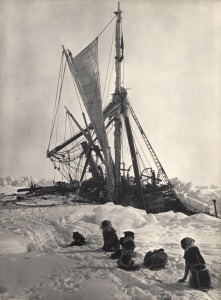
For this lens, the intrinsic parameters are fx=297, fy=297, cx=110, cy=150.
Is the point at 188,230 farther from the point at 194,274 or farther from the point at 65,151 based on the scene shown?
the point at 65,151

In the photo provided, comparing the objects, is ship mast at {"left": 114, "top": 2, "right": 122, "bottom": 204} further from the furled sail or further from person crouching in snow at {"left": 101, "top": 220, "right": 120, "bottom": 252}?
person crouching in snow at {"left": 101, "top": 220, "right": 120, "bottom": 252}

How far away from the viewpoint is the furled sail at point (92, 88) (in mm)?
18550

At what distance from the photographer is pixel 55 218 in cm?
1129

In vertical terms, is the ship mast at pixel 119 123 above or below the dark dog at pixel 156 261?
above

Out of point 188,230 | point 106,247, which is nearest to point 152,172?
point 188,230

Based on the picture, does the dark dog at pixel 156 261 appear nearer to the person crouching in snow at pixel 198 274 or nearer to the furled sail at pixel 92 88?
the person crouching in snow at pixel 198 274

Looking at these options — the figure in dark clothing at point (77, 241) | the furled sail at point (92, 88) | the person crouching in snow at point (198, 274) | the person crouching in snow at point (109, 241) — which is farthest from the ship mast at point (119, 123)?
the person crouching in snow at point (198, 274)

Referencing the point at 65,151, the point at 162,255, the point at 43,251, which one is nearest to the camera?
the point at 162,255

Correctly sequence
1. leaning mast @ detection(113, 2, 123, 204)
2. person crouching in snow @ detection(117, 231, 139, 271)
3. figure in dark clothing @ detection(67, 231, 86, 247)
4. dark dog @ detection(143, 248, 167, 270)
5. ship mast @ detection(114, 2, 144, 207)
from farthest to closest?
leaning mast @ detection(113, 2, 123, 204) < ship mast @ detection(114, 2, 144, 207) < figure in dark clothing @ detection(67, 231, 86, 247) < dark dog @ detection(143, 248, 167, 270) < person crouching in snow @ detection(117, 231, 139, 271)

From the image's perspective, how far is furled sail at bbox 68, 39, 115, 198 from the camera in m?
18.5

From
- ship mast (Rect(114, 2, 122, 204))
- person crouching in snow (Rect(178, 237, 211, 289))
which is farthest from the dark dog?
ship mast (Rect(114, 2, 122, 204))

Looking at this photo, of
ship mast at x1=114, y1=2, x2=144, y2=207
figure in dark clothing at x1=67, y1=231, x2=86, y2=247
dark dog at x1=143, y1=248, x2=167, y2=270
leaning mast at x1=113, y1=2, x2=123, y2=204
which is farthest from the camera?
leaning mast at x1=113, y1=2, x2=123, y2=204

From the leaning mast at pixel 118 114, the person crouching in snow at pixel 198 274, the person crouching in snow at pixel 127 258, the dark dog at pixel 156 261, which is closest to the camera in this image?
the person crouching in snow at pixel 198 274

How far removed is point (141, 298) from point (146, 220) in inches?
276
